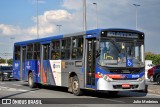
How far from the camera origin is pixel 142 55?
1602 cm

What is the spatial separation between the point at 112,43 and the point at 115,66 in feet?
3.36

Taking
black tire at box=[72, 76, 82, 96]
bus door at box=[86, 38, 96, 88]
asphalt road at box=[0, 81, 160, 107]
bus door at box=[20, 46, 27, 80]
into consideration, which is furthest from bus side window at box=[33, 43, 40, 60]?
bus door at box=[86, 38, 96, 88]

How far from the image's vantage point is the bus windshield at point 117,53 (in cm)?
1528

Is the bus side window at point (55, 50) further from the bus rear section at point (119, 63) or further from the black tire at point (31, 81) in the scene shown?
the bus rear section at point (119, 63)

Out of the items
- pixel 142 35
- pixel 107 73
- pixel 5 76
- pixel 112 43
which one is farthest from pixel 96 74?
pixel 5 76

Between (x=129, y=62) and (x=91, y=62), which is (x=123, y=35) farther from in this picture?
(x=91, y=62)

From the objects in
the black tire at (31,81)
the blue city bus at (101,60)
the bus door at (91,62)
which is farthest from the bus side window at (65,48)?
the black tire at (31,81)

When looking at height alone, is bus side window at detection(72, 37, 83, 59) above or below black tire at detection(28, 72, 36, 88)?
above

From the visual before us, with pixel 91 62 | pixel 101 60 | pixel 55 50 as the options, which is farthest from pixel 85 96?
pixel 55 50

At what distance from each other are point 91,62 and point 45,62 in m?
5.53

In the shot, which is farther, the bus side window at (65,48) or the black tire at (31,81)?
the black tire at (31,81)

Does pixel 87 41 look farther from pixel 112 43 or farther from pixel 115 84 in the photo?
pixel 115 84

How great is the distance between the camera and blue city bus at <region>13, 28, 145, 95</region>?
50.1 feet

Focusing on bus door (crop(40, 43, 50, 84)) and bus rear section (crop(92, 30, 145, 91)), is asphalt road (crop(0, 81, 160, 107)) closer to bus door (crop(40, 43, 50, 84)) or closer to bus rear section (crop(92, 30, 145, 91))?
bus rear section (crop(92, 30, 145, 91))
